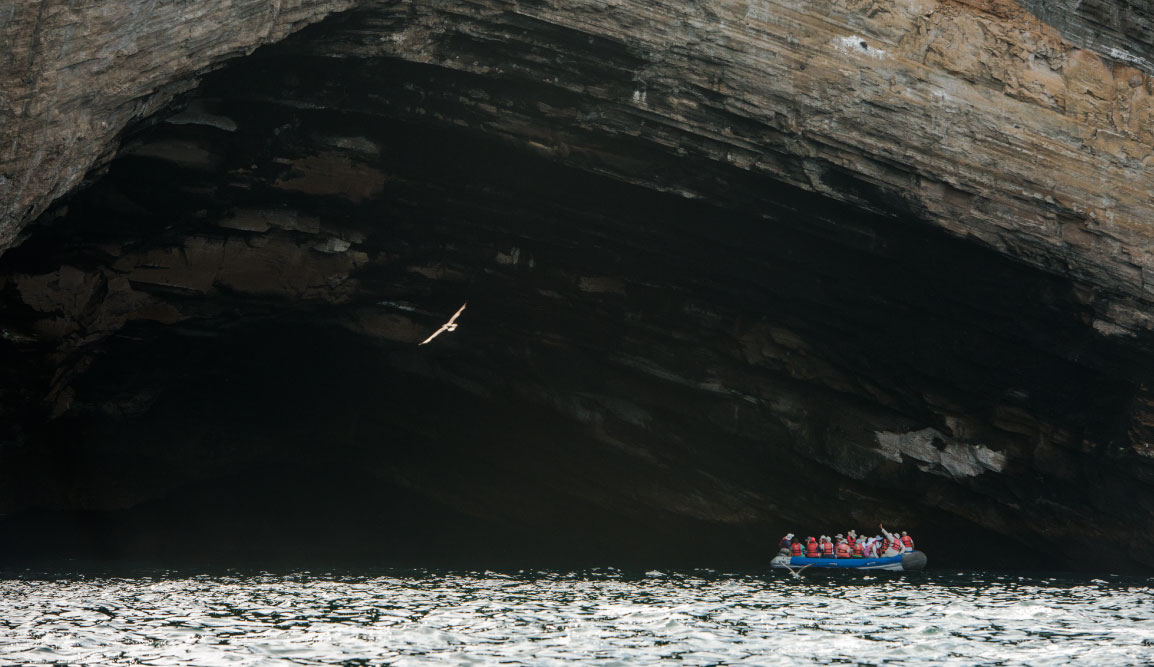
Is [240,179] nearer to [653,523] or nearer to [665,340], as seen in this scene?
[665,340]

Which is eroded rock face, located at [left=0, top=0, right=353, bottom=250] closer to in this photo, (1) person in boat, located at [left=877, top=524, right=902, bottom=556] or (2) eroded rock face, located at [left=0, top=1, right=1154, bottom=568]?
(2) eroded rock face, located at [left=0, top=1, right=1154, bottom=568]

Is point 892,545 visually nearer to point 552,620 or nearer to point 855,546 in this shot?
point 855,546

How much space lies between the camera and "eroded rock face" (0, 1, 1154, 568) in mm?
17422

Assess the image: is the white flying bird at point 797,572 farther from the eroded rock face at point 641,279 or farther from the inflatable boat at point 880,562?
the eroded rock face at point 641,279

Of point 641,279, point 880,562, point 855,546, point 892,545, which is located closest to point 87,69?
point 641,279

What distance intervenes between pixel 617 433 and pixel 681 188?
7.20 meters

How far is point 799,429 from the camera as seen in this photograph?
74.3 ft

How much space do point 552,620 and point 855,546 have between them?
1142 cm

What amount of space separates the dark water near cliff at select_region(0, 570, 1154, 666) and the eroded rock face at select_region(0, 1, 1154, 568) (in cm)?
373

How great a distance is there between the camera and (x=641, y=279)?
826 inches

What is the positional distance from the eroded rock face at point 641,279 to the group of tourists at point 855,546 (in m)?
0.55

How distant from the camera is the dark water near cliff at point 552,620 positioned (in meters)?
11.2

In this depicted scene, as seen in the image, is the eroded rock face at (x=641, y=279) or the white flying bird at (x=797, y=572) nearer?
the eroded rock face at (x=641, y=279)

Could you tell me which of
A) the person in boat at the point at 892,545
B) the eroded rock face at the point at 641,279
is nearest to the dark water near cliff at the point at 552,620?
the person in boat at the point at 892,545
